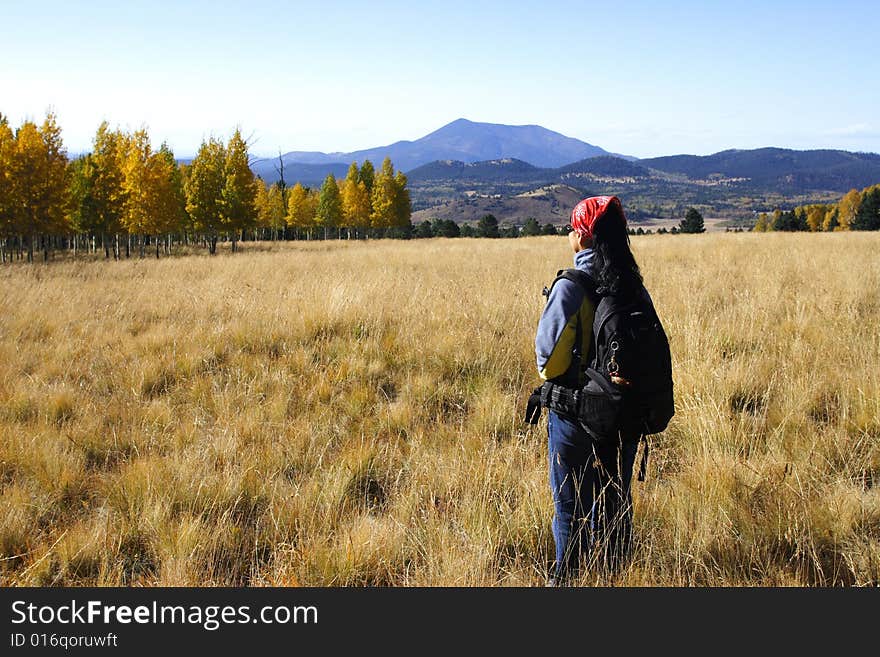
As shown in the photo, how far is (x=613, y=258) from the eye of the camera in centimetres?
241

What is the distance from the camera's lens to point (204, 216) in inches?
1411

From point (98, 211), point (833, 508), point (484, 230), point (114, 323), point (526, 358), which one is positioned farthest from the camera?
point (484, 230)

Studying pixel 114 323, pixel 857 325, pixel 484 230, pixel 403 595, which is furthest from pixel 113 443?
pixel 484 230

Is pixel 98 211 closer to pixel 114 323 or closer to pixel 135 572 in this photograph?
pixel 114 323

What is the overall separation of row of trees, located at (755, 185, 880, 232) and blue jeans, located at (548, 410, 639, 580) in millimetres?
68932

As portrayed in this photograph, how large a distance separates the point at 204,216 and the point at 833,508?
1520 inches

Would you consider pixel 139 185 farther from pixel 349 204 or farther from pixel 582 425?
pixel 582 425

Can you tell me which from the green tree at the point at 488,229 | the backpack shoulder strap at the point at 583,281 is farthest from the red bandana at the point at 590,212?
the green tree at the point at 488,229

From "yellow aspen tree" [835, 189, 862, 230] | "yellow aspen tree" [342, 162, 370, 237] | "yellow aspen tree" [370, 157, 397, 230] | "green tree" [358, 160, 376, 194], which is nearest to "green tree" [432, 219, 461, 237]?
"yellow aspen tree" [370, 157, 397, 230]

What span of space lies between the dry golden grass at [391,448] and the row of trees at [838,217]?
216 feet

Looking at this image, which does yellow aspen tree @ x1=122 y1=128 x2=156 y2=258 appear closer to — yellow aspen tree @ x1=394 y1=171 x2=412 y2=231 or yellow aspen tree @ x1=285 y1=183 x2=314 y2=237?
yellow aspen tree @ x1=285 y1=183 x2=314 y2=237

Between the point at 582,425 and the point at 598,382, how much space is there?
270 mm

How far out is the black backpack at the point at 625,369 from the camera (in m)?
2.34

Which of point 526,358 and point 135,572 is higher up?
point 526,358
